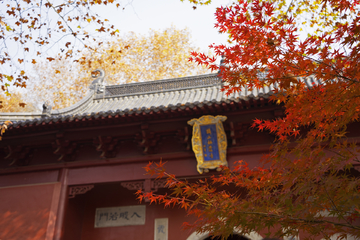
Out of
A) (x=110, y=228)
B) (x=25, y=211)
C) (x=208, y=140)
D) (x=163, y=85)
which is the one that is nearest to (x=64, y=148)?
(x=25, y=211)

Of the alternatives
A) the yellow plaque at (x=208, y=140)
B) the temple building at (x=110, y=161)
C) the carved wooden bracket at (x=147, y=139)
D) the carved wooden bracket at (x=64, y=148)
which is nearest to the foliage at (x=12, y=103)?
the temple building at (x=110, y=161)

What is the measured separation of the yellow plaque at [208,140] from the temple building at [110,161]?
17 mm

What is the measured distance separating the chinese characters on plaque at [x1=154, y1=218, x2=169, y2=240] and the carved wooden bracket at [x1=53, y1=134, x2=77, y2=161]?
6.65ft

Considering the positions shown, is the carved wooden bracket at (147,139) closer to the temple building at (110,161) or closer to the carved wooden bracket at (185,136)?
the temple building at (110,161)

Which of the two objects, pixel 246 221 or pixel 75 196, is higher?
pixel 75 196

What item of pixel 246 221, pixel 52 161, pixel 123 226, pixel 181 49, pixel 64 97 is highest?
pixel 181 49

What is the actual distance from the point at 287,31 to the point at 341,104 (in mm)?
942

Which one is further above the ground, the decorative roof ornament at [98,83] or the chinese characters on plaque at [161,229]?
the decorative roof ornament at [98,83]

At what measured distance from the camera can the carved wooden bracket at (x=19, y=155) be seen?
595 centimetres

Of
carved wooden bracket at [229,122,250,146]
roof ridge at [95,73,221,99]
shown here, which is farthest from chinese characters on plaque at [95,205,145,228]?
roof ridge at [95,73,221,99]

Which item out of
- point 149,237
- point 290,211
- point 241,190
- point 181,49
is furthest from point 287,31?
point 181,49

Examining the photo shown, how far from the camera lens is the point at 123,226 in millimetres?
5977

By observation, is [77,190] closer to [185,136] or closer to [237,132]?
[185,136]

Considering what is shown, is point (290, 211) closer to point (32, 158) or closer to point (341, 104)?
point (341, 104)
